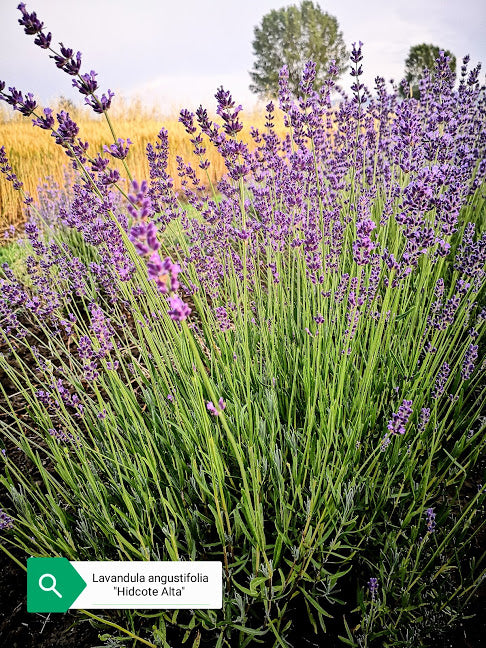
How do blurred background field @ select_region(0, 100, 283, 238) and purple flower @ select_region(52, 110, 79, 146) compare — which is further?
blurred background field @ select_region(0, 100, 283, 238)

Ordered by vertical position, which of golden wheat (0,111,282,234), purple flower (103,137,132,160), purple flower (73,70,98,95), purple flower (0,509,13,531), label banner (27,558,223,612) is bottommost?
label banner (27,558,223,612)

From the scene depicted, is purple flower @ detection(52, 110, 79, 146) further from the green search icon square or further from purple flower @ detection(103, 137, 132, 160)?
the green search icon square

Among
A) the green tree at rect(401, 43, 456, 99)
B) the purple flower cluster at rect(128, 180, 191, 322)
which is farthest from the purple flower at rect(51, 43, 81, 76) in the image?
the green tree at rect(401, 43, 456, 99)

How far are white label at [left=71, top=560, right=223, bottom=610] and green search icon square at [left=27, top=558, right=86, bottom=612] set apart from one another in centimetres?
4

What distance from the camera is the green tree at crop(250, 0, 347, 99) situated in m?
30.0

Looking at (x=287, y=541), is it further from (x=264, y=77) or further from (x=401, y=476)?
(x=264, y=77)

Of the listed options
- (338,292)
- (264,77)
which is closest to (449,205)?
(338,292)

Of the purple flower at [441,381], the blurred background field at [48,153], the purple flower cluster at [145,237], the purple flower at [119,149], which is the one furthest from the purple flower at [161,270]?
the blurred background field at [48,153]

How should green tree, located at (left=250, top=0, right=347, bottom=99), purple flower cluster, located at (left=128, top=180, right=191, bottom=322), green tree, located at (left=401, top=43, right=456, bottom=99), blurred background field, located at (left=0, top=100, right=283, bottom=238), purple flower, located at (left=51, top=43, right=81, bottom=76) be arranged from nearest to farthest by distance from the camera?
purple flower cluster, located at (left=128, top=180, right=191, bottom=322)
purple flower, located at (left=51, top=43, right=81, bottom=76)
blurred background field, located at (left=0, top=100, right=283, bottom=238)
green tree, located at (left=401, top=43, right=456, bottom=99)
green tree, located at (left=250, top=0, right=347, bottom=99)

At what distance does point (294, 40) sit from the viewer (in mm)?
30625

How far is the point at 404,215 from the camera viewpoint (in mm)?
1222

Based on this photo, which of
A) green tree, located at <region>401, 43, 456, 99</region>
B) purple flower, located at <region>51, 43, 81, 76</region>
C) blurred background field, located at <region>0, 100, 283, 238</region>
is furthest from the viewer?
green tree, located at <region>401, 43, 456, 99</region>

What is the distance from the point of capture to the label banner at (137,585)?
116 cm

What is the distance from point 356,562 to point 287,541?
14.7 inches
